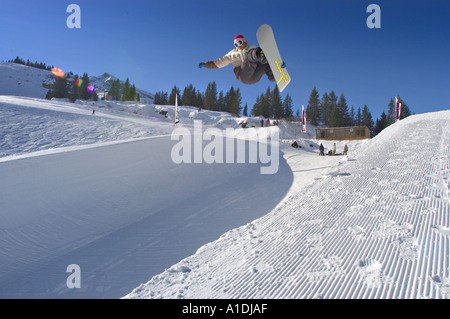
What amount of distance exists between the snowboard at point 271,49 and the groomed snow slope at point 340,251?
3.41 meters

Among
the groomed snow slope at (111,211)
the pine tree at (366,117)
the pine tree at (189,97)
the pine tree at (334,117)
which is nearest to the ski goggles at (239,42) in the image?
the groomed snow slope at (111,211)

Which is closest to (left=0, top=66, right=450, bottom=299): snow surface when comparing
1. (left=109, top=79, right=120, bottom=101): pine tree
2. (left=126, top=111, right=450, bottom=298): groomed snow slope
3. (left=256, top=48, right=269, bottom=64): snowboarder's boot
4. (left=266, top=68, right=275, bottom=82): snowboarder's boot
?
(left=126, top=111, right=450, bottom=298): groomed snow slope

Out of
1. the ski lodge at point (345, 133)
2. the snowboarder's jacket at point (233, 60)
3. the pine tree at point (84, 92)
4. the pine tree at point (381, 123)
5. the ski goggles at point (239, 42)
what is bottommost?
the ski lodge at point (345, 133)

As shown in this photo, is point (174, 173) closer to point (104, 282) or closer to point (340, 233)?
point (104, 282)

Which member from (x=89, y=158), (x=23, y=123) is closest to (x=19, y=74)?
(x=23, y=123)

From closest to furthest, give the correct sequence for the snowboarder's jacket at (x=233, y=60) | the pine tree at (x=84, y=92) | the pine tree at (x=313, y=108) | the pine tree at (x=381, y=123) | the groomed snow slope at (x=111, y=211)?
1. the groomed snow slope at (x=111, y=211)
2. the snowboarder's jacket at (x=233, y=60)
3. the pine tree at (x=381, y=123)
4. the pine tree at (x=313, y=108)
5. the pine tree at (x=84, y=92)

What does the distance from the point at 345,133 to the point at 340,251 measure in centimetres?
3206

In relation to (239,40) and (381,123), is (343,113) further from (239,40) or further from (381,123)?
(239,40)

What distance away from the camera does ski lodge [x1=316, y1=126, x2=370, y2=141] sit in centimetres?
3084

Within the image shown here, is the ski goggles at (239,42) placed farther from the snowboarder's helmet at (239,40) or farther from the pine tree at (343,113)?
the pine tree at (343,113)

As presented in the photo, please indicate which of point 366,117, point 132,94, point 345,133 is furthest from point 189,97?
point 345,133

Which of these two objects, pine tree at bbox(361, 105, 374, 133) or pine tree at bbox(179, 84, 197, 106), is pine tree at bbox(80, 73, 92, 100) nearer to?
pine tree at bbox(179, 84, 197, 106)

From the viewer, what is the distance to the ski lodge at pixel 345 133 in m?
30.8

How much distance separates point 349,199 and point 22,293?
22.0 ft
